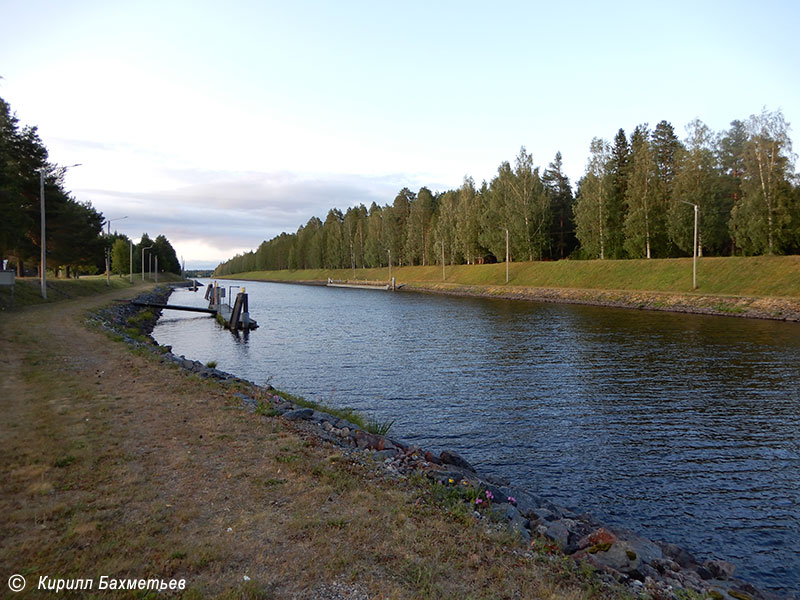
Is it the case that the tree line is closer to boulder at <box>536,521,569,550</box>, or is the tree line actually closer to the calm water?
the calm water

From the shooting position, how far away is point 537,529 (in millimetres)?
6680

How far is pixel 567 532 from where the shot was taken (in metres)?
6.73

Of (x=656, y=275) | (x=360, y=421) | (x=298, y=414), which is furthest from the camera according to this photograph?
(x=656, y=275)

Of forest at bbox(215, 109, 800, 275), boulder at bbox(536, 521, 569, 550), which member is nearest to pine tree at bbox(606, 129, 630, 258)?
forest at bbox(215, 109, 800, 275)

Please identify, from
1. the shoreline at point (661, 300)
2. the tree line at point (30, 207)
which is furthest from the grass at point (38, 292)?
the shoreline at point (661, 300)

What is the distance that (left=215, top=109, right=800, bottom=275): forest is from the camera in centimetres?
4819

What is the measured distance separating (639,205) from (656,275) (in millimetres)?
12902

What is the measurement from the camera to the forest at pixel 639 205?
4819cm

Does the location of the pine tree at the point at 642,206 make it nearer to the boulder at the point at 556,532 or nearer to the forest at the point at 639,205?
the forest at the point at 639,205

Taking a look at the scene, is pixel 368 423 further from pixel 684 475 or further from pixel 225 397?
pixel 684 475

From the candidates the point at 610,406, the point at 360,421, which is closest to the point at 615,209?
the point at 610,406

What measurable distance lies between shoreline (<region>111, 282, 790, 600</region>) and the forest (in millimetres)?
51696

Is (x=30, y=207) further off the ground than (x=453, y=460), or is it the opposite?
(x=30, y=207)

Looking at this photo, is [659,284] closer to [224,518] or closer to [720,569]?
[720,569]
